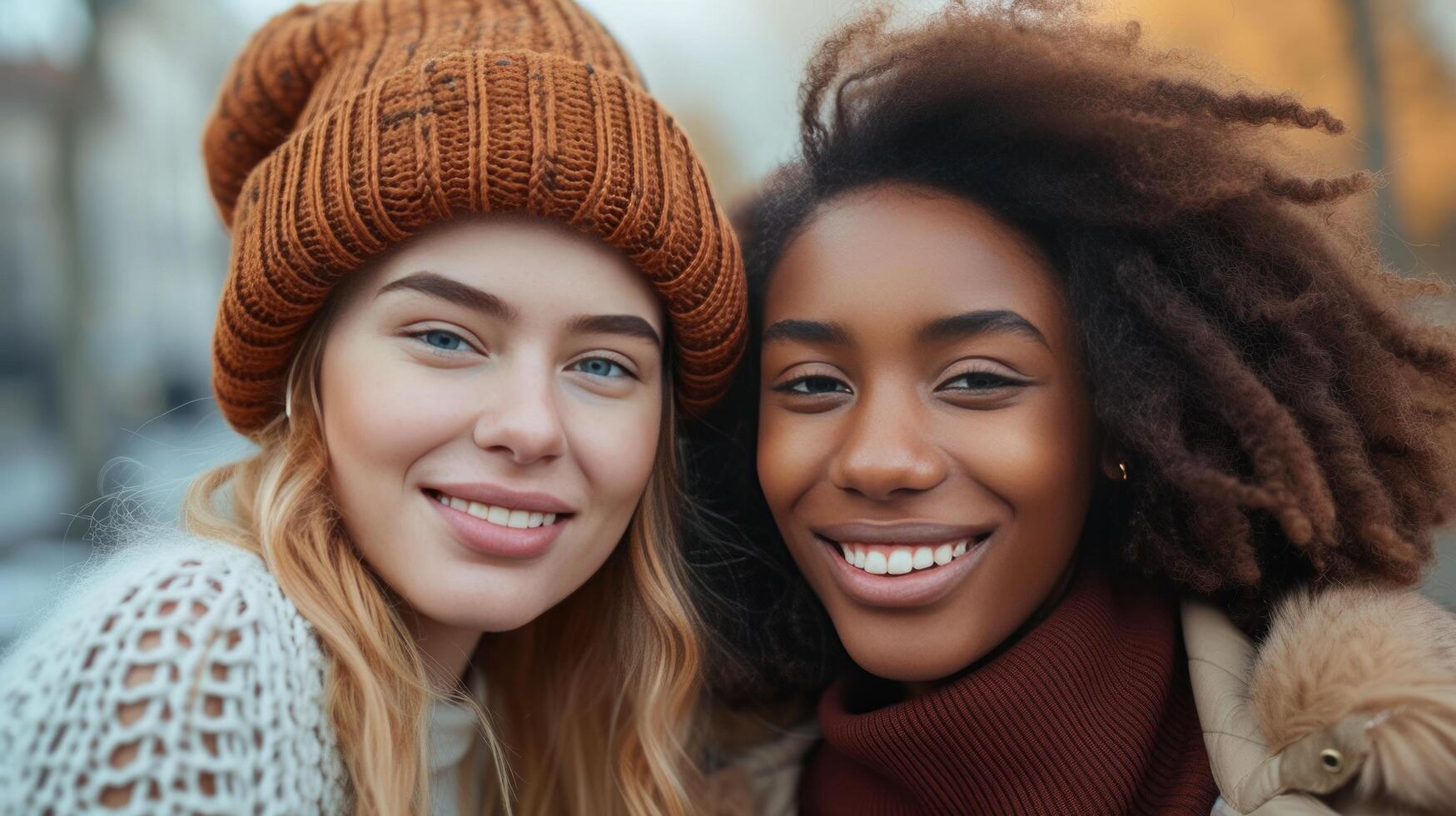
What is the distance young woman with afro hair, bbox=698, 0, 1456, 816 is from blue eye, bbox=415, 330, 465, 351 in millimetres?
648

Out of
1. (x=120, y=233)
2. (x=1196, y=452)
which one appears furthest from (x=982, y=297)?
(x=120, y=233)

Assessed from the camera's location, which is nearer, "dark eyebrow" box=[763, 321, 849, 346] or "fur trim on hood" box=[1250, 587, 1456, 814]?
"fur trim on hood" box=[1250, 587, 1456, 814]

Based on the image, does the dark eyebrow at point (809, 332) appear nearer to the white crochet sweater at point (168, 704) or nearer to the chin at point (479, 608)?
the chin at point (479, 608)

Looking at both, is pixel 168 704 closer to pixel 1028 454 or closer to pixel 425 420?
pixel 425 420

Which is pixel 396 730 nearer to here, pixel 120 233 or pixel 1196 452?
pixel 1196 452

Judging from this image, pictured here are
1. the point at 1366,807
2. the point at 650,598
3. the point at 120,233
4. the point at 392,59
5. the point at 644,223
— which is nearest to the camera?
the point at 1366,807

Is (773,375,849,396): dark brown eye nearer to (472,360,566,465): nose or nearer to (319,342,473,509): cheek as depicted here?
(472,360,566,465): nose

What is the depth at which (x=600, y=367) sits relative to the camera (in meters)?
2.16

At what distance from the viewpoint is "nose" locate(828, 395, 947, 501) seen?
199 centimetres

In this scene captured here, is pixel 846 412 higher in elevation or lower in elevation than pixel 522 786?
higher

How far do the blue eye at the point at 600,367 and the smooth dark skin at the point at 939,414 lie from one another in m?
0.34

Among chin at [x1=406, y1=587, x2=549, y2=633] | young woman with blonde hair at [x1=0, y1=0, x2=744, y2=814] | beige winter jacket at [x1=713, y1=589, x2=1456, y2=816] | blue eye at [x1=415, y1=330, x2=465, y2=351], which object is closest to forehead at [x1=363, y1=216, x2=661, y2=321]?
young woman with blonde hair at [x1=0, y1=0, x2=744, y2=814]

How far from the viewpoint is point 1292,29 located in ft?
18.4

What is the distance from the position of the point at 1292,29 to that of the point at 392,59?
513cm
